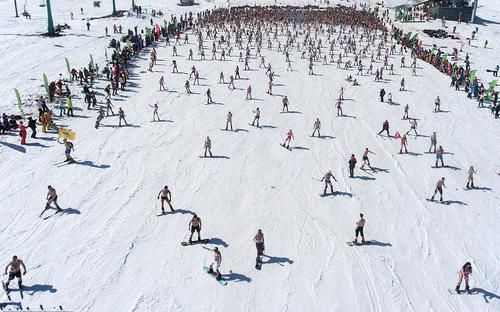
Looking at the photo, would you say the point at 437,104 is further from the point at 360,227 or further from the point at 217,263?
the point at 217,263

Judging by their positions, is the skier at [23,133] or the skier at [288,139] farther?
the skier at [288,139]

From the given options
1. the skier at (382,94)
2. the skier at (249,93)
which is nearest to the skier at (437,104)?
the skier at (382,94)

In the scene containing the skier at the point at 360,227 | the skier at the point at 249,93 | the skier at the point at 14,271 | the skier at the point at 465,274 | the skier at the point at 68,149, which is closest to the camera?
the skier at the point at 14,271

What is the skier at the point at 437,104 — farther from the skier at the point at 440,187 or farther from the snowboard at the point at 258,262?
the snowboard at the point at 258,262

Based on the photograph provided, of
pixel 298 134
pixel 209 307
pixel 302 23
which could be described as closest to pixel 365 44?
pixel 302 23

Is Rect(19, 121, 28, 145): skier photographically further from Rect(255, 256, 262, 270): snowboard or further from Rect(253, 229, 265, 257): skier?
Rect(255, 256, 262, 270): snowboard

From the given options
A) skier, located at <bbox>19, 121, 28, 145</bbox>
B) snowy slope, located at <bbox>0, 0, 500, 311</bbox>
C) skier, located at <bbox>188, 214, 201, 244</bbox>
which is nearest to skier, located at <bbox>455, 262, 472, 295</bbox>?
snowy slope, located at <bbox>0, 0, 500, 311</bbox>
